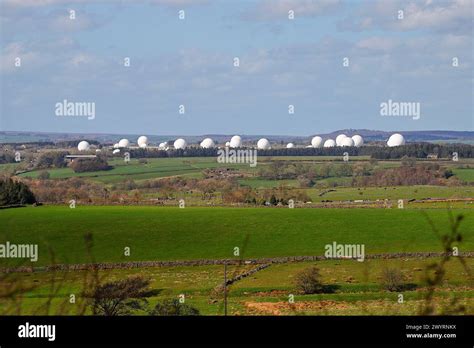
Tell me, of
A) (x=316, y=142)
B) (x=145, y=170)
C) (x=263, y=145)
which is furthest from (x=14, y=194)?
(x=316, y=142)

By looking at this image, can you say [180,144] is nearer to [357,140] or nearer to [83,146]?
[83,146]

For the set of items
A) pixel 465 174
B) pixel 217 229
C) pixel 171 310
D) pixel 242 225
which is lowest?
pixel 217 229

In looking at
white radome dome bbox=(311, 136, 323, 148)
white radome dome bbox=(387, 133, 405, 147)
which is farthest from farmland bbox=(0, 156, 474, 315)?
white radome dome bbox=(311, 136, 323, 148)

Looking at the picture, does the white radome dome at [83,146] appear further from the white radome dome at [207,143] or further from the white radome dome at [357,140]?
the white radome dome at [357,140]

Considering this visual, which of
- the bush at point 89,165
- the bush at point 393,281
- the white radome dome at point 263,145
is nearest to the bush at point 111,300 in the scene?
the bush at point 393,281
